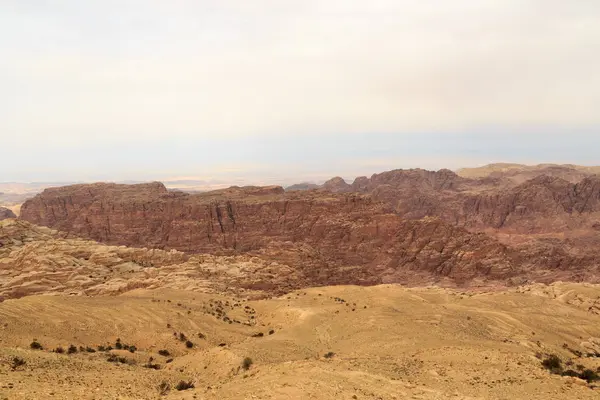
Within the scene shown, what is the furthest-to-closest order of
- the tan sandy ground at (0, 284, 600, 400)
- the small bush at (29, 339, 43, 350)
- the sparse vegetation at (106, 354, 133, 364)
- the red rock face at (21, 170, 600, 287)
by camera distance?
the red rock face at (21, 170, 600, 287)
the small bush at (29, 339, 43, 350)
the sparse vegetation at (106, 354, 133, 364)
the tan sandy ground at (0, 284, 600, 400)

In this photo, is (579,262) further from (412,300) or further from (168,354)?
(168,354)

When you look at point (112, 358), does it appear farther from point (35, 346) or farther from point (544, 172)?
point (544, 172)

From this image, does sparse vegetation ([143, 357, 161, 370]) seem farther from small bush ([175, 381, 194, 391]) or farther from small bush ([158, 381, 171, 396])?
small bush ([175, 381, 194, 391])

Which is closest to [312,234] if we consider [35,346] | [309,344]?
[309,344]

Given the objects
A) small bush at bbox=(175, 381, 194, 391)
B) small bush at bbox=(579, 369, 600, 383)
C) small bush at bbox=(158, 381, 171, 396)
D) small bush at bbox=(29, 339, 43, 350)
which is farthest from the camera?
small bush at bbox=(29, 339, 43, 350)

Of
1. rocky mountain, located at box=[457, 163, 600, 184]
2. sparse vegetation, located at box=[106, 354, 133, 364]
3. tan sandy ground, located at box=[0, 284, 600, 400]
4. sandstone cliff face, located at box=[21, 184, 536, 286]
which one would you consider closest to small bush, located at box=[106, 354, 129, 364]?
sparse vegetation, located at box=[106, 354, 133, 364]

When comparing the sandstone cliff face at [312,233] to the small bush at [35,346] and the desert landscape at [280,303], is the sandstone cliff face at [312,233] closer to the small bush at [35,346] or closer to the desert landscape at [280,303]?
the desert landscape at [280,303]

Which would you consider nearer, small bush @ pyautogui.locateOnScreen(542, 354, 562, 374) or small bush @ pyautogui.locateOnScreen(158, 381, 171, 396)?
small bush @ pyautogui.locateOnScreen(158, 381, 171, 396)
